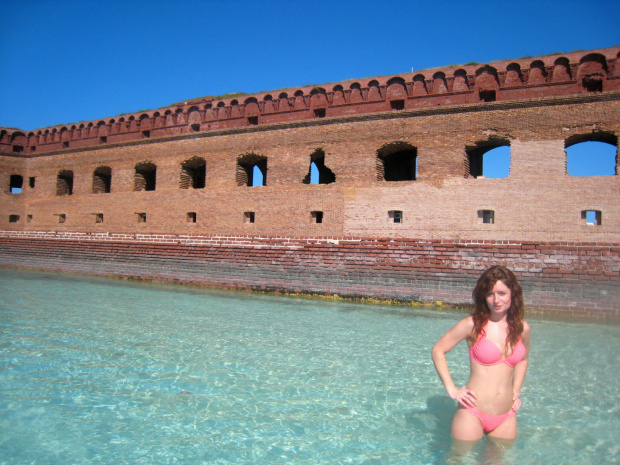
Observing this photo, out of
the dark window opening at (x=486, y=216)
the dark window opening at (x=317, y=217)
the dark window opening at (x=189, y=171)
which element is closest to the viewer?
the dark window opening at (x=486, y=216)

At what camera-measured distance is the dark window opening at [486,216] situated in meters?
10.8

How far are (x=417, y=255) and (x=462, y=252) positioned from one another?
1.04 m

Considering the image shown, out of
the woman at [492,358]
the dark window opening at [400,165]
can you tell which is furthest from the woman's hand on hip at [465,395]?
the dark window opening at [400,165]

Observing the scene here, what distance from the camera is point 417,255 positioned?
10.7 m

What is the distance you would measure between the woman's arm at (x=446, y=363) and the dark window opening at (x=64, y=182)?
62.6ft

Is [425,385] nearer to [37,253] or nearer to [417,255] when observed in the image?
[417,255]

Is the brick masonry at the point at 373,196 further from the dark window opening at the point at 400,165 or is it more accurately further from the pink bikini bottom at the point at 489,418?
the pink bikini bottom at the point at 489,418

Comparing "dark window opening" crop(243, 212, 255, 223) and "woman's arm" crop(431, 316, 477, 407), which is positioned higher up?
"dark window opening" crop(243, 212, 255, 223)

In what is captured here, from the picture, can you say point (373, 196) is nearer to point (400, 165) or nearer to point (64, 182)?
point (400, 165)

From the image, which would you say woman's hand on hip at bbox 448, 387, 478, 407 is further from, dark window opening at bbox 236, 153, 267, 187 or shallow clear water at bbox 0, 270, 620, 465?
dark window opening at bbox 236, 153, 267, 187

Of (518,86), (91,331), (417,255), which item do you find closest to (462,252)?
(417,255)

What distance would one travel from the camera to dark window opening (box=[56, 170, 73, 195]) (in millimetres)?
18250

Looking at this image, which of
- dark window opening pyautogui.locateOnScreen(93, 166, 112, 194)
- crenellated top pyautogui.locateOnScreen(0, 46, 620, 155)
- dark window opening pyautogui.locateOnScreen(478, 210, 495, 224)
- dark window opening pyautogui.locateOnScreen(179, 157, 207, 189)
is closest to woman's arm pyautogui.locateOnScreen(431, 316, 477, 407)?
dark window opening pyautogui.locateOnScreen(478, 210, 495, 224)

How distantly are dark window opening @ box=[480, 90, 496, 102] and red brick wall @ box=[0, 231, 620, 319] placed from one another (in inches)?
151
